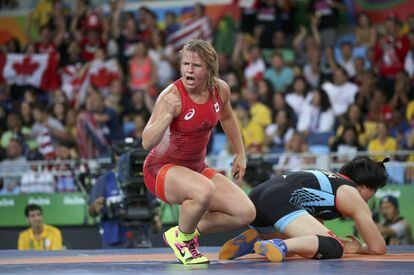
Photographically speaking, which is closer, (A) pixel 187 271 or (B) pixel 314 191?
(A) pixel 187 271

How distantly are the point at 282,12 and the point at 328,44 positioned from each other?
36.1 inches

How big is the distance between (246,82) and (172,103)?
27.3 feet

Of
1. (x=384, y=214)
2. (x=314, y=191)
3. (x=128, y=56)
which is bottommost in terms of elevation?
(x=384, y=214)

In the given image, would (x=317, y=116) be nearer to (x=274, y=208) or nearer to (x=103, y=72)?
(x=103, y=72)

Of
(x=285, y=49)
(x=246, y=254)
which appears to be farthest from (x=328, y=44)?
(x=246, y=254)

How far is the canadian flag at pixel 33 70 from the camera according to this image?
1667cm

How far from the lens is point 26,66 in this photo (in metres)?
16.7

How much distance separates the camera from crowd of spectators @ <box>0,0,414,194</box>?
534 inches

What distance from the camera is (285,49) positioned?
51.5ft

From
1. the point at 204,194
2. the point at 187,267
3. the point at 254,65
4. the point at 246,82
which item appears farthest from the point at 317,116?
the point at 187,267

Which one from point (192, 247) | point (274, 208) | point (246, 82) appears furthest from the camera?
point (246, 82)

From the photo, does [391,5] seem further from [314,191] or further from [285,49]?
[314,191]

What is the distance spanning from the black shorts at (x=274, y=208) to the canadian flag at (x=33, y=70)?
951cm

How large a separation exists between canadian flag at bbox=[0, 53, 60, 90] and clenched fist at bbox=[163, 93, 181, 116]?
1005 centimetres
